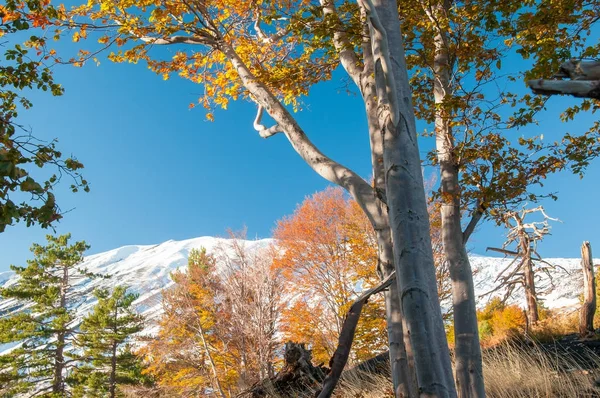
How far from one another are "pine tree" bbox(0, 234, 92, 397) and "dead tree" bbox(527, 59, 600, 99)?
21171 millimetres

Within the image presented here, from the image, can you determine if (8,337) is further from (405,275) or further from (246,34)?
(405,275)

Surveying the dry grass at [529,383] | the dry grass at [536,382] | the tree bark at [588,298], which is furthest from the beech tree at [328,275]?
the dry grass at [536,382]

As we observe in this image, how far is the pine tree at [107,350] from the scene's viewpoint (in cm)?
2069

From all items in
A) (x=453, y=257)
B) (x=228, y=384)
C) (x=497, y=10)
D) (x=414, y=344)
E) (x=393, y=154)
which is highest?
(x=497, y=10)

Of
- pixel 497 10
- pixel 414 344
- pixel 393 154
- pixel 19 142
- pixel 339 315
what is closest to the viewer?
pixel 414 344

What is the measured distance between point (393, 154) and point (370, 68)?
1868 millimetres

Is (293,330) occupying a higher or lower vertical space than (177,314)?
lower

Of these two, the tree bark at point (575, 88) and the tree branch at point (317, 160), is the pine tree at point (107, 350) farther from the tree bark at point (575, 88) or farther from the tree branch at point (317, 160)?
the tree bark at point (575, 88)

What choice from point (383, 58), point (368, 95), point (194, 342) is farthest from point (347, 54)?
point (194, 342)

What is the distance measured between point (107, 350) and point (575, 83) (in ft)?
82.7

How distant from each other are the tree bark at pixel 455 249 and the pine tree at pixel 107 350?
20.6 meters

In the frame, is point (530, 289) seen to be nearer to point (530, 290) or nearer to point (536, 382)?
point (530, 290)

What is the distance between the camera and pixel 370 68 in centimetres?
445

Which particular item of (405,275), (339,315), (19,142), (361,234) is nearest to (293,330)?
(339,315)
